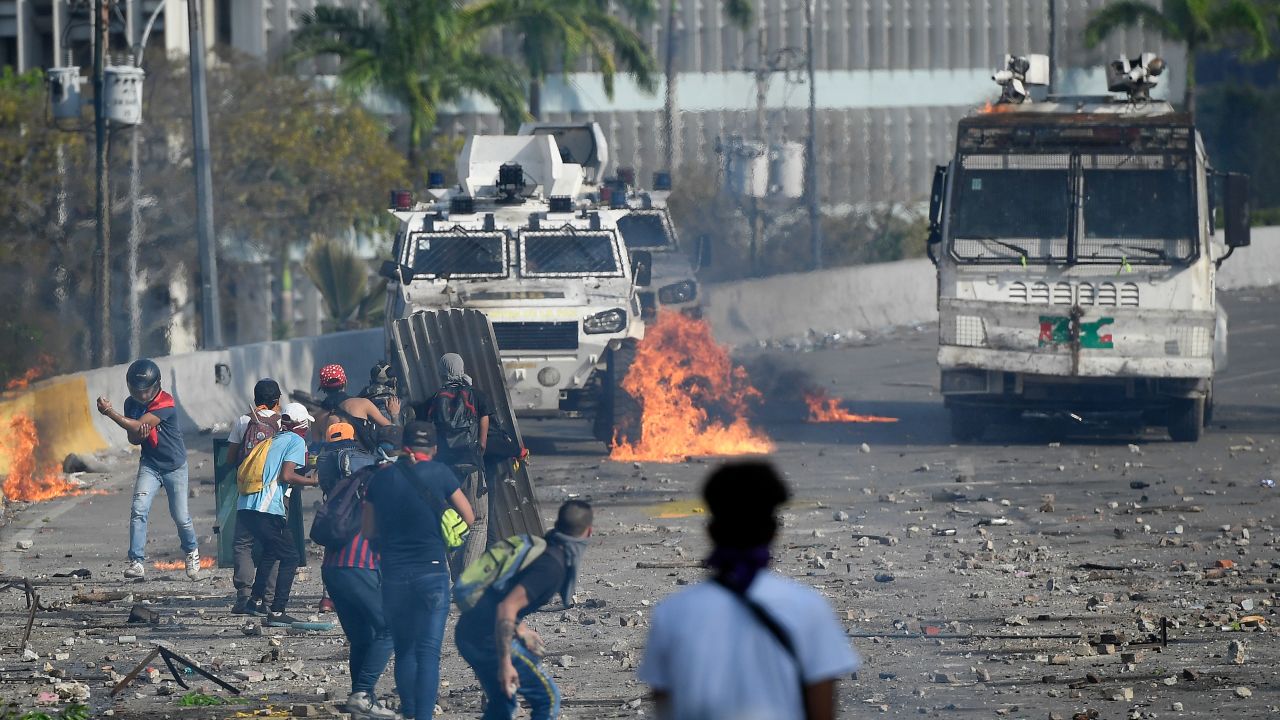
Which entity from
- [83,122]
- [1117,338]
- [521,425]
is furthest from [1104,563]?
[83,122]

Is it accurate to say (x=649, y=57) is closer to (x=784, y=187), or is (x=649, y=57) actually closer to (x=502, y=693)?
(x=784, y=187)

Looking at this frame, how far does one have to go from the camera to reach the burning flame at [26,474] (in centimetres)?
1675

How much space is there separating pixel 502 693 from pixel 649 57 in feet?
126

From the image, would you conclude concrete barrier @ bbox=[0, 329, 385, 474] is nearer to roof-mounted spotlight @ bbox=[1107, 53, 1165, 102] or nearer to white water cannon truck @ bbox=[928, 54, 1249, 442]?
white water cannon truck @ bbox=[928, 54, 1249, 442]

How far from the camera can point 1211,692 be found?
841 cm

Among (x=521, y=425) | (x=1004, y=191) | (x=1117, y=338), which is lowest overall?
(x=521, y=425)

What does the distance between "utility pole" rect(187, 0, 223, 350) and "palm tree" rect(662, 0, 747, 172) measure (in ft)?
75.8

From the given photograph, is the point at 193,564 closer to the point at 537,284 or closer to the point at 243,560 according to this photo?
the point at 243,560

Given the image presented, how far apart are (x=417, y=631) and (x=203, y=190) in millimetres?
17748

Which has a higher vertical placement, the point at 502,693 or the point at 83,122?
the point at 83,122

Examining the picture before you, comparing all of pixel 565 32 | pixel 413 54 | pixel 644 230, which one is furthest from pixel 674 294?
pixel 565 32

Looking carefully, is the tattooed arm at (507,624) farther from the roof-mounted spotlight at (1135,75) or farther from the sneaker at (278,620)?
the roof-mounted spotlight at (1135,75)

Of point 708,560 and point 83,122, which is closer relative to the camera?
point 708,560

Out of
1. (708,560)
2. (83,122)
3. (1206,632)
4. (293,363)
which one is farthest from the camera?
(83,122)
